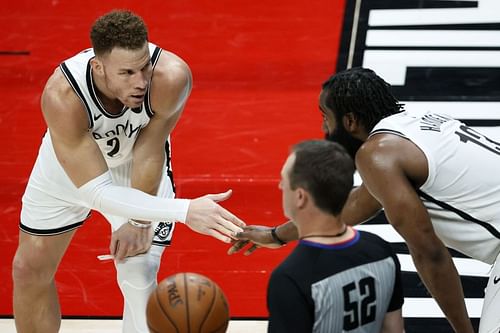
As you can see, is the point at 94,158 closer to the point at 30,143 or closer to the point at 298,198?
the point at 298,198

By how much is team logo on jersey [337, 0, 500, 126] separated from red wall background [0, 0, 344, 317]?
0.25m

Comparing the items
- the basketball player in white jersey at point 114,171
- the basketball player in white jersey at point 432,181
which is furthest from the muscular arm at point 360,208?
the basketball player in white jersey at point 114,171

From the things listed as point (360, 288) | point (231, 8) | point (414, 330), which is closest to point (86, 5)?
point (231, 8)

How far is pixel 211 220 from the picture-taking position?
180 inches

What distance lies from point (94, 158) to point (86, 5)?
Answer: 4.40 metres

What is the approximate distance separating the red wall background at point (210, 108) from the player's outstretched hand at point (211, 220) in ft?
4.15

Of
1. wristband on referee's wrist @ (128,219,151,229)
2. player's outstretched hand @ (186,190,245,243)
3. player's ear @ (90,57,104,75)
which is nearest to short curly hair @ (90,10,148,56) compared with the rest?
player's ear @ (90,57,104,75)

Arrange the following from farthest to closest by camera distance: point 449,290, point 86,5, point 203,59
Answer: point 86,5
point 203,59
point 449,290

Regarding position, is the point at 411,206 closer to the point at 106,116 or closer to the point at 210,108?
the point at 106,116

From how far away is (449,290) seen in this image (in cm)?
427

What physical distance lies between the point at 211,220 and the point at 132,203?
1.32 feet

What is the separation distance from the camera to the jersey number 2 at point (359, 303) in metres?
3.28

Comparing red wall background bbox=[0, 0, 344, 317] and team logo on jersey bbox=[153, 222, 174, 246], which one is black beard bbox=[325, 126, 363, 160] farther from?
red wall background bbox=[0, 0, 344, 317]

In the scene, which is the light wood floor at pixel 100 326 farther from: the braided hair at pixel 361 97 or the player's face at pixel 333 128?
the braided hair at pixel 361 97
